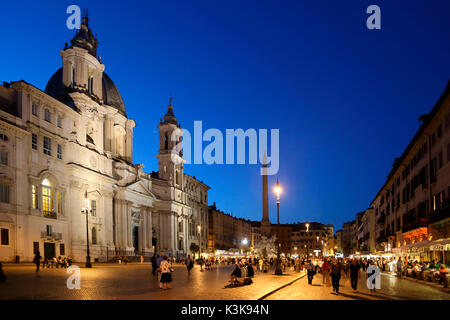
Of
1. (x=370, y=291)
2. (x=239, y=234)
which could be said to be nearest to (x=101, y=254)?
(x=370, y=291)

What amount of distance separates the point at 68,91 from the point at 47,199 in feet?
53.4

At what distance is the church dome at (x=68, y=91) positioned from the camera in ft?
191

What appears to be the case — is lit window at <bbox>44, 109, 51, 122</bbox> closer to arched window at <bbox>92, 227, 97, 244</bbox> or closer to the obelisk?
arched window at <bbox>92, 227, 97, 244</bbox>

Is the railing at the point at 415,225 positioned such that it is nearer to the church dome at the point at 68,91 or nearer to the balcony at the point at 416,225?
the balcony at the point at 416,225

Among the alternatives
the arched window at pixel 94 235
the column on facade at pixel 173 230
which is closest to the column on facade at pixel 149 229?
the column on facade at pixel 173 230

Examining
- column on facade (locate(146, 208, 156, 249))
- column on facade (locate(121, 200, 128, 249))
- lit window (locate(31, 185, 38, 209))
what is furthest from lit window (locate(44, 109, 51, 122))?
column on facade (locate(146, 208, 156, 249))

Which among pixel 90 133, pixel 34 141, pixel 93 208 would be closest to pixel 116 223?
pixel 93 208

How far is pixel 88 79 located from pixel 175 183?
98.2 feet

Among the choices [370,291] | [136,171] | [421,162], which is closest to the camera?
[370,291]

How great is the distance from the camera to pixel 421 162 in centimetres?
4122

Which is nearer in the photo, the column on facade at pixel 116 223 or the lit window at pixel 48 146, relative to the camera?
the lit window at pixel 48 146

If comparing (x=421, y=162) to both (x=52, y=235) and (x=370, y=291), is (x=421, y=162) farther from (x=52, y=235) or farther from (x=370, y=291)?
(x=52, y=235)

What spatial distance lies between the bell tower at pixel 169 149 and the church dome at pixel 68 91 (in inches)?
419
